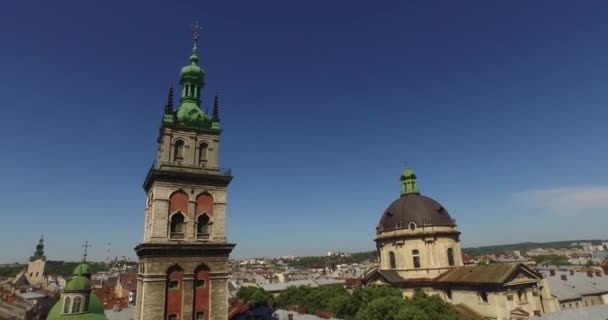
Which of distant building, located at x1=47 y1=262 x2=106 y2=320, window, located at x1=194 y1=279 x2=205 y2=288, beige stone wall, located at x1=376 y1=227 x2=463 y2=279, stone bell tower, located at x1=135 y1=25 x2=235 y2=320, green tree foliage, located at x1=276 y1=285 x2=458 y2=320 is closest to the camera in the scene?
stone bell tower, located at x1=135 y1=25 x2=235 y2=320

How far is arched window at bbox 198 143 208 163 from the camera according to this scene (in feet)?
102

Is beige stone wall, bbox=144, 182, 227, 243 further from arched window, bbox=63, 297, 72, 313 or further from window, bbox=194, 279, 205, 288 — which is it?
arched window, bbox=63, 297, 72, 313

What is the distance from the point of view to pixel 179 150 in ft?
99.9

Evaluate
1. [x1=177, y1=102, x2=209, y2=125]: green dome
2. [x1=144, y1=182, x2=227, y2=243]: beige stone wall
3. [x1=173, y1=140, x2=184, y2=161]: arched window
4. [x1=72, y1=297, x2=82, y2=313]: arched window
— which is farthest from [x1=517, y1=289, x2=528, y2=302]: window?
[x1=72, y1=297, x2=82, y2=313]: arched window

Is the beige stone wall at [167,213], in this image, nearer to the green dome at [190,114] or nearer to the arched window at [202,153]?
the arched window at [202,153]

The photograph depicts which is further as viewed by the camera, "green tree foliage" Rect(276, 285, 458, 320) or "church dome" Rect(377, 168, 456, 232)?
"church dome" Rect(377, 168, 456, 232)

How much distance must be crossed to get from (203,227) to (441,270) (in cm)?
4014

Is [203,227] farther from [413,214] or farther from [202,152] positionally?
[413,214]

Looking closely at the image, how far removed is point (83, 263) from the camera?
38.5 metres

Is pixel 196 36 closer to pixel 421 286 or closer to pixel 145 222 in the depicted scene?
pixel 145 222

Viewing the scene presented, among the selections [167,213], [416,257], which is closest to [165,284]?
[167,213]

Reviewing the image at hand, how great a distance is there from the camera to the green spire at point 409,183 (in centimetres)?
6562

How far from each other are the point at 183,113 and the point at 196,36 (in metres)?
9.05

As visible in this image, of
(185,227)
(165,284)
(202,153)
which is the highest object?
(202,153)
